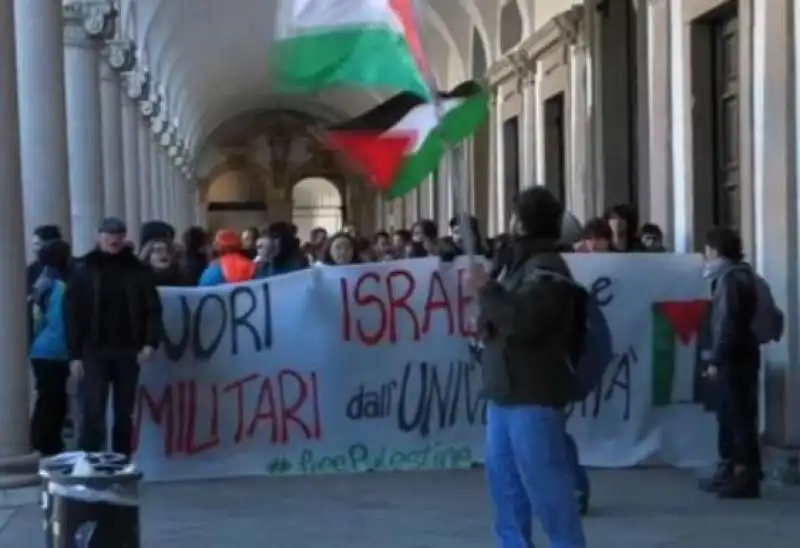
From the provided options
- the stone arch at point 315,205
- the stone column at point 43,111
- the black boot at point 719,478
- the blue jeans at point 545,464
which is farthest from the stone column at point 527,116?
the stone arch at point 315,205

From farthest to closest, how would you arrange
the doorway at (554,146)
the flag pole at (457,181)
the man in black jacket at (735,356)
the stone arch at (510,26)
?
the stone arch at (510,26) < the doorway at (554,146) < the man in black jacket at (735,356) < the flag pole at (457,181)

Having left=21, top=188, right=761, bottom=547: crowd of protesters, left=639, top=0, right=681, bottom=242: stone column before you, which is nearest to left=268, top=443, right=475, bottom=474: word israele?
left=21, top=188, right=761, bottom=547: crowd of protesters

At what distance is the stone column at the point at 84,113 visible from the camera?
19.4 metres

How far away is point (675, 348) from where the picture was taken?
12258 mm

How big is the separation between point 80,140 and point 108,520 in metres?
14.2

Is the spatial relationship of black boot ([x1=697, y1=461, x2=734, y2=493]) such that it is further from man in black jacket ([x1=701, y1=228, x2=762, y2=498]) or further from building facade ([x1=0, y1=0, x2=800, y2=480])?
building facade ([x1=0, y1=0, x2=800, y2=480])

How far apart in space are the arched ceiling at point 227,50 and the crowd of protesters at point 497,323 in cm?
491

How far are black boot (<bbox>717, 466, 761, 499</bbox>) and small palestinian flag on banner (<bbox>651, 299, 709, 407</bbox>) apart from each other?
153 centimetres

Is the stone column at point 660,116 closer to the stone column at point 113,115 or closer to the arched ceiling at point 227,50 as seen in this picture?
the arched ceiling at point 227,50

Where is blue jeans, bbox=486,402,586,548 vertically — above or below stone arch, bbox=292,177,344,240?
below

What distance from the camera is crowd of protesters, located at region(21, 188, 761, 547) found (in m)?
6.92

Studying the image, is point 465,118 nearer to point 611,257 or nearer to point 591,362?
point 591,362

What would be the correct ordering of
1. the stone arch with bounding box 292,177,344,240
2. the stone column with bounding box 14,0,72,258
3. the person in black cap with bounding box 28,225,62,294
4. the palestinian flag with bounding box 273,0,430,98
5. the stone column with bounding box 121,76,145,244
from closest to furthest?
the palestinian flag with bounding box 273,0,430,98 → the person in black cap with bounding box 28,225,62,294 → the stone column with bounding box 14,0,72,258 → the stone column with bounding box 121,76,145,244 → the stone arch with bounding box 292,177,344,240

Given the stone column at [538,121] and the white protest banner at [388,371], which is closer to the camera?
the white protest banner at [388,371]
